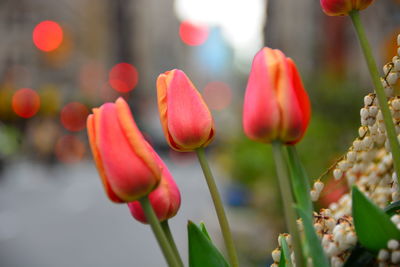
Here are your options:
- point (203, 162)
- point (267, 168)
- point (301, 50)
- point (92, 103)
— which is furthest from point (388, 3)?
point (92, 103)

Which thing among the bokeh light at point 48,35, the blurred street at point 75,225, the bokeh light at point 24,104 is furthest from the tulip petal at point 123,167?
the bokeh light at point 48,35

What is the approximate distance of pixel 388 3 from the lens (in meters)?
5.75

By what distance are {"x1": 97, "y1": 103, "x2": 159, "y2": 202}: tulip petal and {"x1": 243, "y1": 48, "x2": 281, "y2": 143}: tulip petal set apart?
0.09 metres

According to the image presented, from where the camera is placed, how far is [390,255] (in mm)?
562

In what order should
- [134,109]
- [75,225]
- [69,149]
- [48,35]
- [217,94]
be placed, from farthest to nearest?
[217,94] → [134,109] → [48,35] → [69,149] → [75,225]

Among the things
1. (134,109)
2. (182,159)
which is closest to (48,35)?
(134,109)

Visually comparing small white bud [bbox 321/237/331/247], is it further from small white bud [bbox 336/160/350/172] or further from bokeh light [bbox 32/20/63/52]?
bokeh light [bbox 32/20/63/52]

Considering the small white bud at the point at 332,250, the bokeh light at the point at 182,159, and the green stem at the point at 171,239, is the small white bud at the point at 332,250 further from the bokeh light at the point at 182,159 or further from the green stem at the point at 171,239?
the bokeh light at the point at 182,159

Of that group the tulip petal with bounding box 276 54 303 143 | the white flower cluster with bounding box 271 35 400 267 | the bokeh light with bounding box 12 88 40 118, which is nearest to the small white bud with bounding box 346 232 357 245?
the white flower cluster with bounding box 271 35 400 267

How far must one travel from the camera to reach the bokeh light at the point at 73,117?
22.2 metres

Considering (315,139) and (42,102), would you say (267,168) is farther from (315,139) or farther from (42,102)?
(42,102)

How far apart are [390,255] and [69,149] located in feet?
66.3

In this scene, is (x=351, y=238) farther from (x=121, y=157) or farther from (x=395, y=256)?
(x=121, y=157)

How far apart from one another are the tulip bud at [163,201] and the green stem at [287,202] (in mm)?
115
